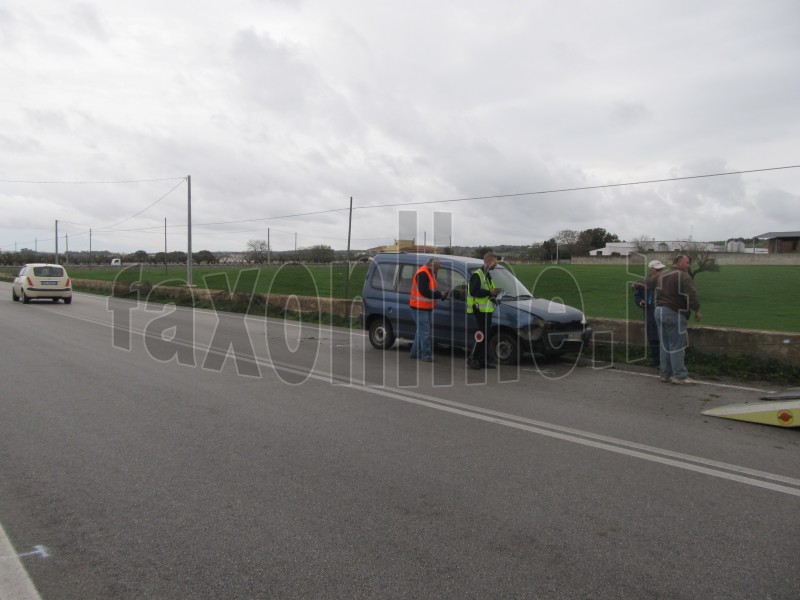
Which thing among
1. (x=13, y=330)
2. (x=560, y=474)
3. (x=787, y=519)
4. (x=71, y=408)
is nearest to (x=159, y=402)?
(x=71, y=408)

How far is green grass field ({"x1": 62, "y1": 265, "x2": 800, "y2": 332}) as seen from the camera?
68.0 ft

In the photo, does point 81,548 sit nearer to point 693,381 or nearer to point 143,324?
point 693,381

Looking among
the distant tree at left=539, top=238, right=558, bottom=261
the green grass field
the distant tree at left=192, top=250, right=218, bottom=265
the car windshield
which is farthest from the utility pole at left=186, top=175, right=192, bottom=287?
the distant tree at left=539, top=238, right=558, bottom=261

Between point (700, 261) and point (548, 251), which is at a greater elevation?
point (548, 251)

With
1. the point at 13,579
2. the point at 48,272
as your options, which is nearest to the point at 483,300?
the point at 13,579

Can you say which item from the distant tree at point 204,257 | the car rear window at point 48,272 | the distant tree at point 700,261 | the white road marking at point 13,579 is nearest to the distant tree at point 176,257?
the distant tree at point 204,257

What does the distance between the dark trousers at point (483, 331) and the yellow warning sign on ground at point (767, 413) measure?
3592mm

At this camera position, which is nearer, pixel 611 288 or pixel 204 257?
pixel 611 288

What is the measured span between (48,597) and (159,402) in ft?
14.0

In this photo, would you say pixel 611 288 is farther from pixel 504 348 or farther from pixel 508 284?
pixel 504 348

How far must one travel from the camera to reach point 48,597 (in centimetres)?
306

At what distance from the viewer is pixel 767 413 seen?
6.26 m

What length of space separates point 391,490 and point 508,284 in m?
6.61

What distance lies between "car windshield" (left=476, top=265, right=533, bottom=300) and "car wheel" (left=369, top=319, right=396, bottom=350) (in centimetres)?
237
